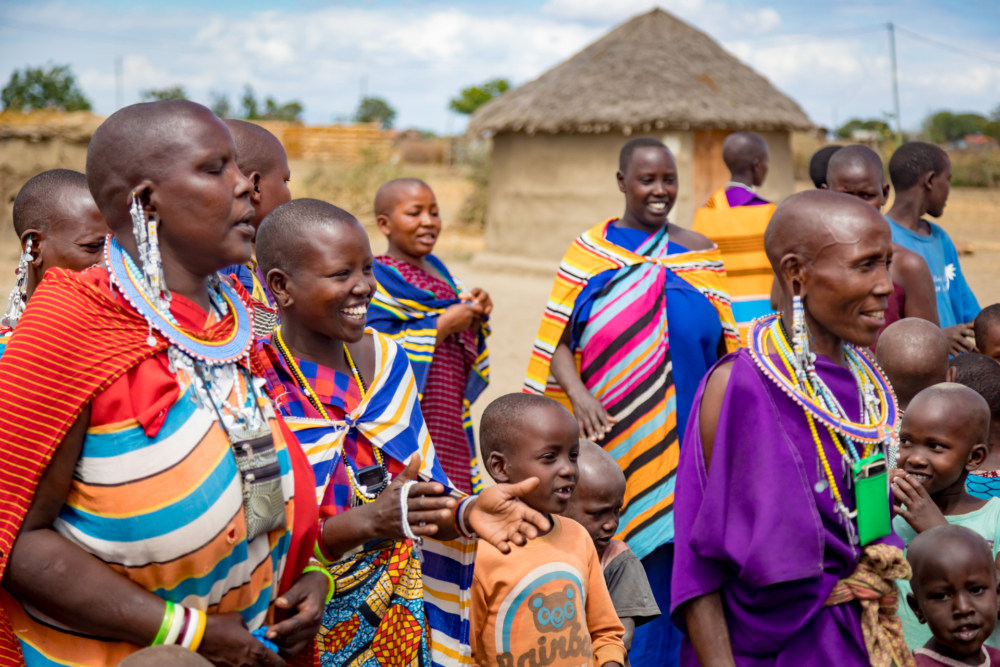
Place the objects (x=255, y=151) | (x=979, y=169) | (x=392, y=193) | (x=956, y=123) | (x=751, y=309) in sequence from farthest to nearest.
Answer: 1. (x=956, y=123)
2. (x=979, y=169)
3. (x=751, y=309)
4. (x=392, y=193)
5. (x=255, y=151)

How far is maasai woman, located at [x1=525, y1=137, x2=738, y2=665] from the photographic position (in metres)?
3.66

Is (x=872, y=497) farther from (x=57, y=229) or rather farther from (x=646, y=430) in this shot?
(x=57, y=229)

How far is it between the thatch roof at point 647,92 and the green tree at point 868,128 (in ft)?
24.9

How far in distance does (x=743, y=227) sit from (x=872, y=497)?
12.1 ft

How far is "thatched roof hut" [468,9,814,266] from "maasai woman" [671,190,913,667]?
406 inches

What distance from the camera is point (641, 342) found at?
3.73 m

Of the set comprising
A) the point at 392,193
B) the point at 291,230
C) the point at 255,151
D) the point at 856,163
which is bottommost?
the point at 291,230

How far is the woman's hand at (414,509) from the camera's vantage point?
1.88 metres

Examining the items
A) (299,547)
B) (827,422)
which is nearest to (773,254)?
(827,422)

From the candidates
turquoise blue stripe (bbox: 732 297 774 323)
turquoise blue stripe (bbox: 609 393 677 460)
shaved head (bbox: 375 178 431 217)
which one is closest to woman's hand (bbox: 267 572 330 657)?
turquoise blue stripe (bbox: 609 393 677 460)

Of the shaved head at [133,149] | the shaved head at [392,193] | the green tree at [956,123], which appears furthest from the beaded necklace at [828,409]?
the green tree at [956,123]

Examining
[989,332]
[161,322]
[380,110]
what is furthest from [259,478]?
[380,110]

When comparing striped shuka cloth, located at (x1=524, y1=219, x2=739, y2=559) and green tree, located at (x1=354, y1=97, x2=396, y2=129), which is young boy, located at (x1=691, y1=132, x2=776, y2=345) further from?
green tree, located at (x1=354, y1=97, x2=396, y2=129)

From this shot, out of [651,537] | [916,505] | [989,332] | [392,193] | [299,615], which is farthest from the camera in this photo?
[392,193]
